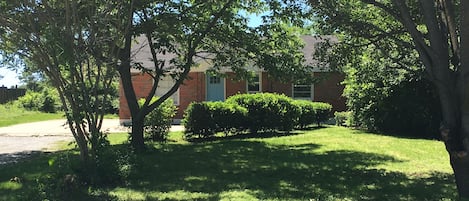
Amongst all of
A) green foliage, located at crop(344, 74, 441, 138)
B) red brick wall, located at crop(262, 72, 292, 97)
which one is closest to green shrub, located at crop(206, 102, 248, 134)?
green foliage, located at crop(344, 74, 441, 138)

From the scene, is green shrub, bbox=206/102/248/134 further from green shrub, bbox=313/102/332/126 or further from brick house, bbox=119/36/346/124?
brick house, bbox=119/36/346/124

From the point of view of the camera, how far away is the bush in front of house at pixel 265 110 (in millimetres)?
16531

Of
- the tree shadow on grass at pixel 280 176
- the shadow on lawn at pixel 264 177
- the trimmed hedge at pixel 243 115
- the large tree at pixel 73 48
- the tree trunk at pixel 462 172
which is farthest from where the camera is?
the trimmed hedge at pixel 243 115

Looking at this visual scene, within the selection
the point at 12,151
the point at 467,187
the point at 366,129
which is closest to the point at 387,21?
the point at 467,187

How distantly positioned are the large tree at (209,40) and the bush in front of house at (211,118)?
6.08 feet

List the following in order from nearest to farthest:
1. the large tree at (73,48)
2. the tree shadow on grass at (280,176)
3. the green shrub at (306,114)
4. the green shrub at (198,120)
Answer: the large tree at (73,48) → the tree shadow on grass at (280,176) → the green shrub at (198,120) → the green shrub at (306,114)

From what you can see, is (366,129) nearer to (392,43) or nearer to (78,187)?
(392,43)

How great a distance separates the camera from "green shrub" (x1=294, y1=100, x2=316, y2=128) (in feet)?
63.1

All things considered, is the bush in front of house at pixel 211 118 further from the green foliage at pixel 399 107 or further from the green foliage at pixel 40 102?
the green foliage at pixel 40 102

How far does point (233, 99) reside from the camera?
16656mm

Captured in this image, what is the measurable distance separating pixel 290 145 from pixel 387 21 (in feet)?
15.3

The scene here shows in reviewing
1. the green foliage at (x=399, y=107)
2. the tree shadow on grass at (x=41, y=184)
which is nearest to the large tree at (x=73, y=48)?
the tree shadow on grass at (x=41, y=184)

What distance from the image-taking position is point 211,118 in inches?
611

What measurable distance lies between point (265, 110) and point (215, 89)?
26.5 ft
